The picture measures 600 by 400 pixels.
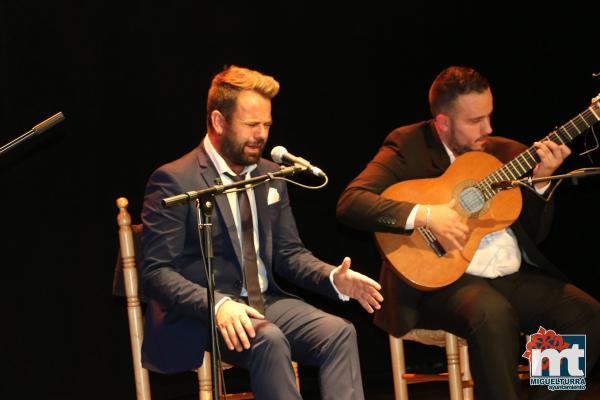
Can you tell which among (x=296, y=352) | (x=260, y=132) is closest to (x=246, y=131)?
(x=260, y=132)

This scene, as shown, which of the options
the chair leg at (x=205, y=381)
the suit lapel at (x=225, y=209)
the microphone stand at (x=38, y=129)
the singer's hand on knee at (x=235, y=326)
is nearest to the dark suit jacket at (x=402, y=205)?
the suit lapel at (x=225, y=209)

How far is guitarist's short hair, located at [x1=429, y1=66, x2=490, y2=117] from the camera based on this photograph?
4.09 m

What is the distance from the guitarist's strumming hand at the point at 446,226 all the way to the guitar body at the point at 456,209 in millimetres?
40

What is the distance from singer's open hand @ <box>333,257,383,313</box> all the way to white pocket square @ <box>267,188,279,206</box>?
444 mm

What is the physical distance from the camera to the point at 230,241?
3480 millimetres

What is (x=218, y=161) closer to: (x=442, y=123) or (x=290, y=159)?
(x=290, y=159)

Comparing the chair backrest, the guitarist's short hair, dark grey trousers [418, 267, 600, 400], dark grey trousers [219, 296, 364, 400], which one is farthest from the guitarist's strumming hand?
the chair backrest

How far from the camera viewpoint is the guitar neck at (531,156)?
3.85 meters

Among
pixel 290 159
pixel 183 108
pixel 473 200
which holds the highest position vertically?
pixel 183 108

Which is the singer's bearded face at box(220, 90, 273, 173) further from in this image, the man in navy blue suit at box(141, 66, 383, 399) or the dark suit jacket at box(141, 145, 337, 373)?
the dark suit jacket at box(141, 145, 337, 373)

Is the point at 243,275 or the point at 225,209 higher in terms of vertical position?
the point at 225,209

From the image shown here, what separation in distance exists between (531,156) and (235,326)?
1.62m

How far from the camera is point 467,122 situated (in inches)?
160

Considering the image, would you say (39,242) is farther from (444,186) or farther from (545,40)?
(545,40)
